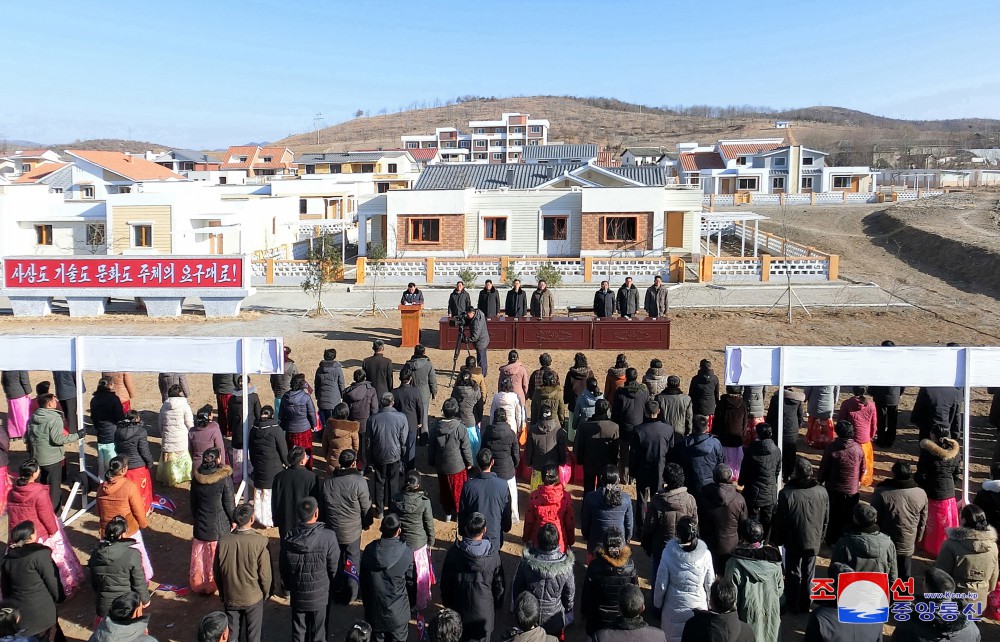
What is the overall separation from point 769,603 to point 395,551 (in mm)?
2606

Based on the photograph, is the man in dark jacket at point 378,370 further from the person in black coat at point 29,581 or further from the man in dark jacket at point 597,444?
the person in black coat at point 29,581

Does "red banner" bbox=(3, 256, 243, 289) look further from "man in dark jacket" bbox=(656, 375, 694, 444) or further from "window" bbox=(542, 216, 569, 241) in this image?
"man in dark jacket" bbox=(656, 375, 694, 444)

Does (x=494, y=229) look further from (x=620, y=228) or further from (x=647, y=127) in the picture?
(x=647, y=127)

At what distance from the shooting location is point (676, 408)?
856cm

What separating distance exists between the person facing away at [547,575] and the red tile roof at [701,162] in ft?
197

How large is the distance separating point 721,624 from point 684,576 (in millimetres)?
899

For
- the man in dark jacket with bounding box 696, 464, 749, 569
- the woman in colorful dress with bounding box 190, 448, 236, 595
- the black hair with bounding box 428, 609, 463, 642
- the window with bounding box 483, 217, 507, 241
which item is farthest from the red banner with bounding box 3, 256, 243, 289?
the black hair with bounding box 428, 609, 463, 642

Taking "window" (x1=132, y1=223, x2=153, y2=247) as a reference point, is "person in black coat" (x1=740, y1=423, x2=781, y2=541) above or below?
below

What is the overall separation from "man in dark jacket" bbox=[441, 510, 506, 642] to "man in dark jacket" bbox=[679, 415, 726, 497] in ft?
7.95

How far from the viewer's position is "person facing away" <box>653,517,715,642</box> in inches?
217

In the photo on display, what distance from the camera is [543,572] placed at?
5500mm

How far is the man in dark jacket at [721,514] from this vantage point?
628cm

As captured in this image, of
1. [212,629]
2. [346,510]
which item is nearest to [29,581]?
[212,629]

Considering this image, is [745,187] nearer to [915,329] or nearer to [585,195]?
[585,195]
